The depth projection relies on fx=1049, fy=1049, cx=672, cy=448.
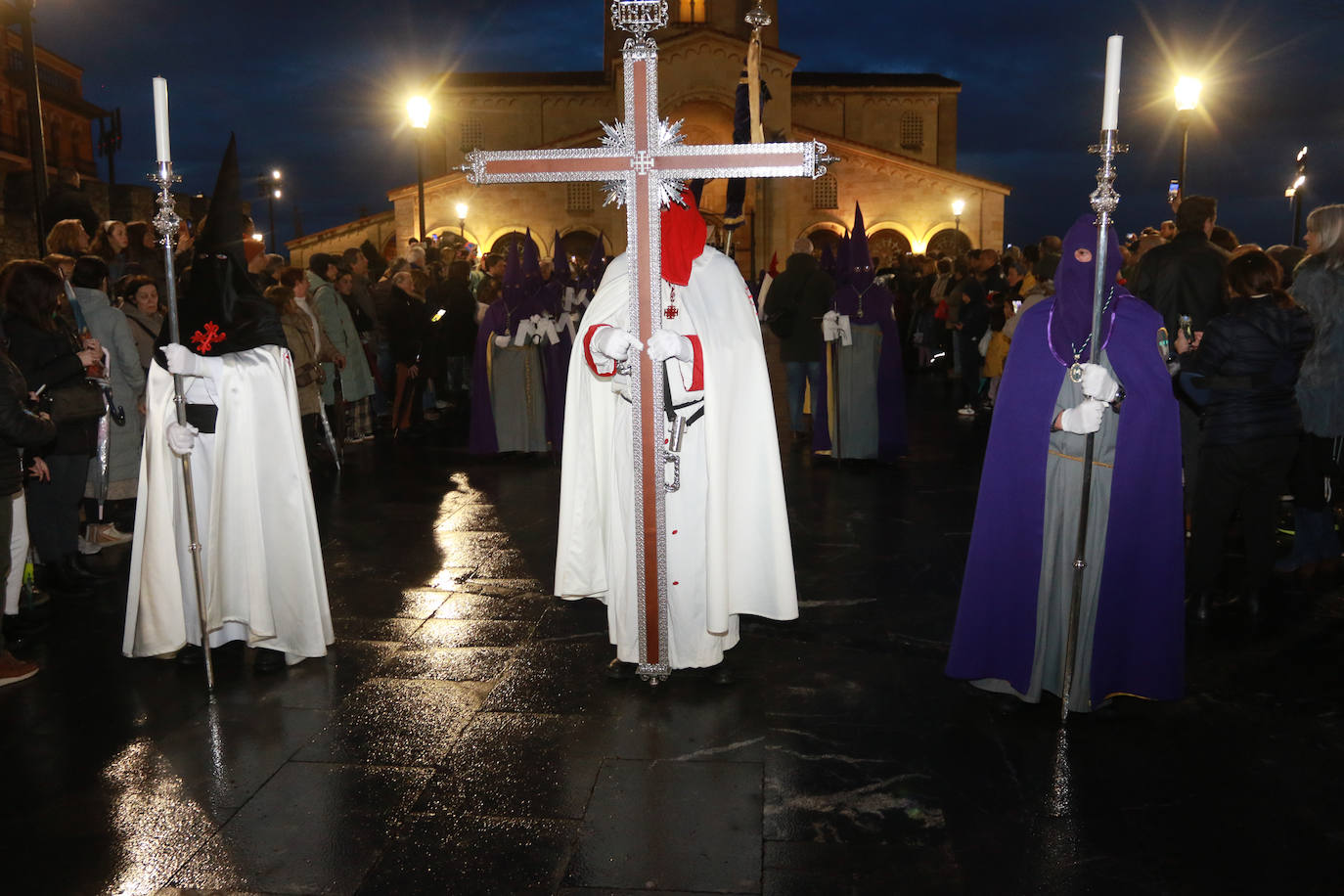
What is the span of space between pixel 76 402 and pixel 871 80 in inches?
1783

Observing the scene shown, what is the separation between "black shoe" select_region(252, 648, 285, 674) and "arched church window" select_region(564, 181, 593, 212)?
36854 millimetres

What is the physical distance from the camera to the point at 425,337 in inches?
523

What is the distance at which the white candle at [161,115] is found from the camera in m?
4.38

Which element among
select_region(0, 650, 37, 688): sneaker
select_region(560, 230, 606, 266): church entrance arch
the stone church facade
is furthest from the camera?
select_region(560, 230, 606, 266): church entrance arch

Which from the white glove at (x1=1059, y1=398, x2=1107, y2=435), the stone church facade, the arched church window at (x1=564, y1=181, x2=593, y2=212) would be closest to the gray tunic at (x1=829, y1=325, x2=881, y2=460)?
the white glove at (x1=1059, y1=398, x2=1107, y2=435)

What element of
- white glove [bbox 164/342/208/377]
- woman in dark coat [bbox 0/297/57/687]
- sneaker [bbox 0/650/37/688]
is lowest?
sneaker [bbox 0/650/37/688]

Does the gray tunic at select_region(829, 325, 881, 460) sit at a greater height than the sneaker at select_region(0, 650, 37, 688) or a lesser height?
greater

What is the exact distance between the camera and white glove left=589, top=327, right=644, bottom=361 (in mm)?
4383

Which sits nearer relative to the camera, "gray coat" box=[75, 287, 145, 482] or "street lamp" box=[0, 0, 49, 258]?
"gray coat" box=[75, 287, 145, 482]

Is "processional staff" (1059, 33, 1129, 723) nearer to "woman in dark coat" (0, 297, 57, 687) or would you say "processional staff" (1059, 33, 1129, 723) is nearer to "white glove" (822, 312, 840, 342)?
"woman in dark coat" (0, 297, 57, 687)

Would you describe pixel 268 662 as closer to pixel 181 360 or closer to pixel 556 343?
pixel 181 360

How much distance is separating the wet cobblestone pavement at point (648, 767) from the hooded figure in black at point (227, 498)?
0.76 feet

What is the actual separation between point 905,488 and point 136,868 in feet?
23.1

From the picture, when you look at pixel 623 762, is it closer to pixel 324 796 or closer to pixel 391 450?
pixel 324 796
